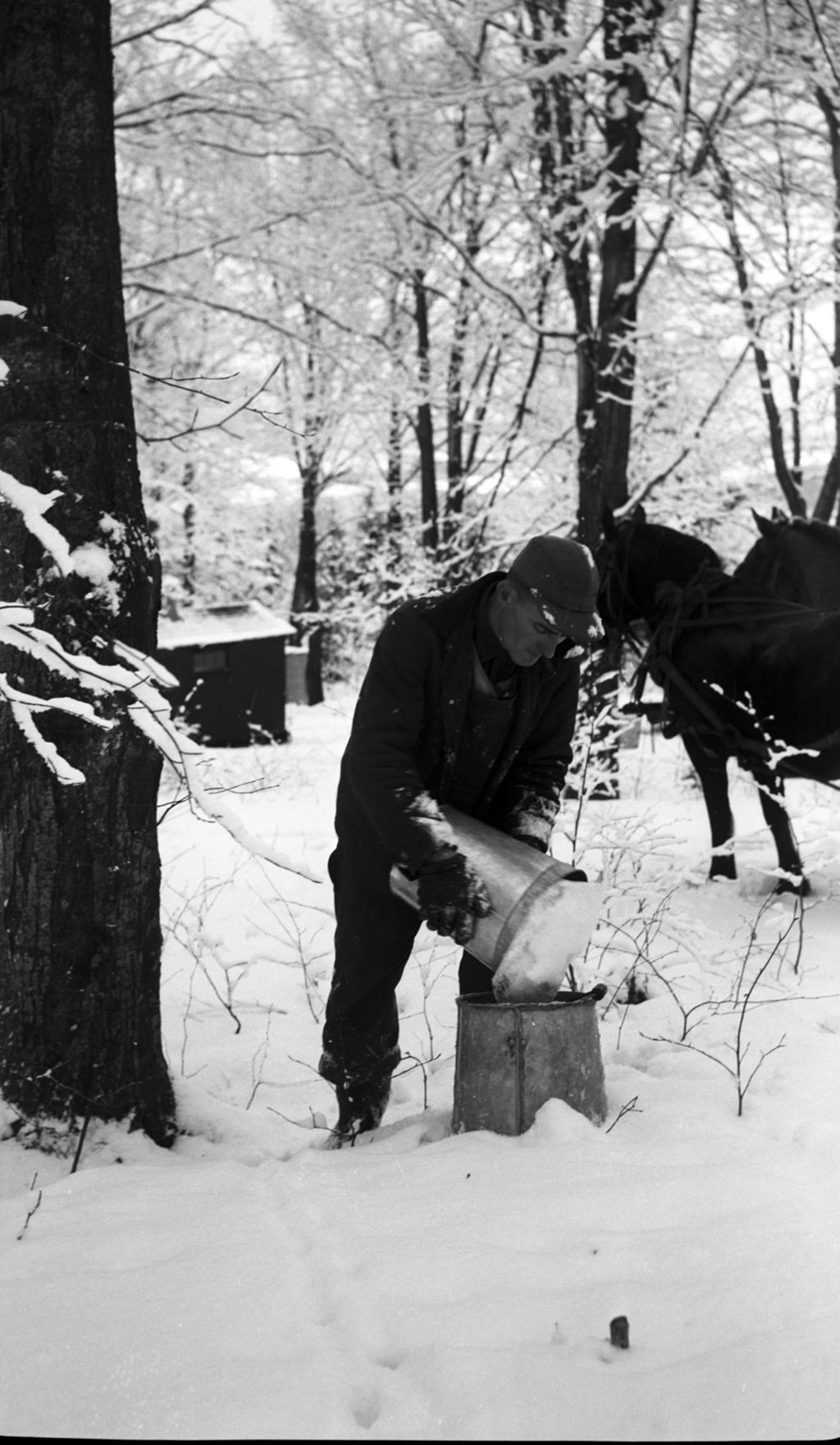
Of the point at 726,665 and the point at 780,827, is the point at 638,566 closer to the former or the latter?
the point at 726,665

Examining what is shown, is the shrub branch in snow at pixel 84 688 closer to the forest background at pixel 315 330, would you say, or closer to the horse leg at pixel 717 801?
the forest background at pixel 315 330

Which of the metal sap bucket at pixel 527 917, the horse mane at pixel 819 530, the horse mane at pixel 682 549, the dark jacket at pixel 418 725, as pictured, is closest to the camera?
the metal sap bucket at pixel 527 917

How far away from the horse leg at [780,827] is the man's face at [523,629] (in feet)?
12.3

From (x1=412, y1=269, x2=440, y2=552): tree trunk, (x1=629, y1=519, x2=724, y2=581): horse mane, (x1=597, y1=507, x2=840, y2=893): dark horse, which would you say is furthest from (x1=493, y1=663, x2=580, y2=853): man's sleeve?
(x1=412, y1=269, x2=440, y2=552): tree trunk

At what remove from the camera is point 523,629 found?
299 centimetres

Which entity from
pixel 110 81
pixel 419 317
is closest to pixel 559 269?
pixel 419 317

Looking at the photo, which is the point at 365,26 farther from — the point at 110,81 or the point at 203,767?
the point at 203,767

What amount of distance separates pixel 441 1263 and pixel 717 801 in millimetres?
4764

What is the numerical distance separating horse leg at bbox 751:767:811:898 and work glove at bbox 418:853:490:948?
3.88 metres

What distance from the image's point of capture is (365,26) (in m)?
11.5

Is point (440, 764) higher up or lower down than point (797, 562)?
lower down

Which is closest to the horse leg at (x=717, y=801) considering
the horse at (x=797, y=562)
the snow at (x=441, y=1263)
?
the horse at (x=797, y=562)

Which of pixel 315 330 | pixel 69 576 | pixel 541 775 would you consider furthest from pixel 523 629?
pixel 315 330

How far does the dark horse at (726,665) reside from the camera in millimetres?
6230
